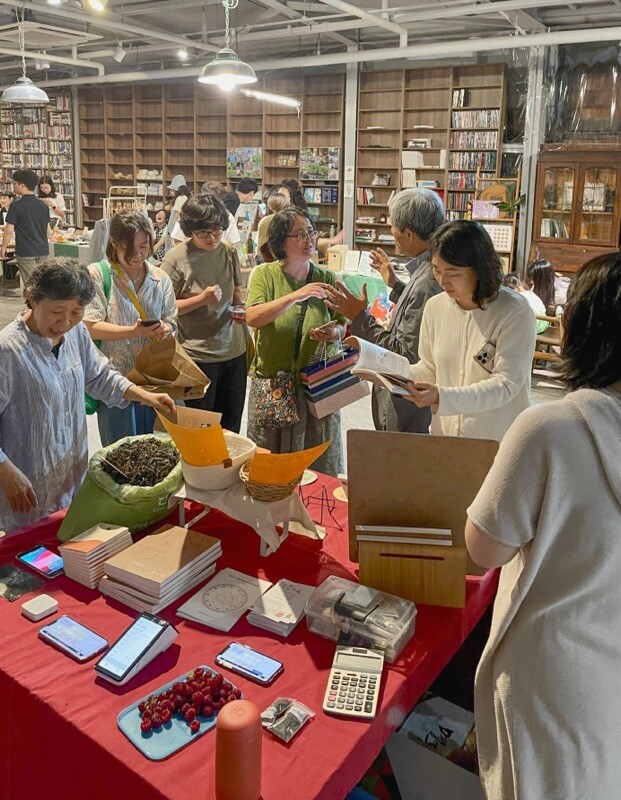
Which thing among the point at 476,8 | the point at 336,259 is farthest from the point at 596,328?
Answer: the point at 476,8

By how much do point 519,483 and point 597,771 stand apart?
0.52 meters

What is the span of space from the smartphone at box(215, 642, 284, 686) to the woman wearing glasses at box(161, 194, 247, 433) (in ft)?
6.55

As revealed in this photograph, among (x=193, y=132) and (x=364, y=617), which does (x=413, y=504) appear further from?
(x=193, y=132)

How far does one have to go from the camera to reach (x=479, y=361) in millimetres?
2285

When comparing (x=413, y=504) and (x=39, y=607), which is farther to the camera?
(x=413, y=504)

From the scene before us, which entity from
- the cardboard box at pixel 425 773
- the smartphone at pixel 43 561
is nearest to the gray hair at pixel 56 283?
the smartphone at pixel 43 561

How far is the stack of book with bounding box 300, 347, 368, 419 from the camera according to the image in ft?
8.35

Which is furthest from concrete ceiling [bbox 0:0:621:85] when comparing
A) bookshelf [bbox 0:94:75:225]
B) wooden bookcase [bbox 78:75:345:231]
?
bookshelf [bbox 0:94:75:225]

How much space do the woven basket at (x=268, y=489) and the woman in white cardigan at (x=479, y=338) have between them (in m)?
0.53

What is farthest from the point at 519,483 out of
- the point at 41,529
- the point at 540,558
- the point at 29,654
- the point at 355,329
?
the point at 355,329

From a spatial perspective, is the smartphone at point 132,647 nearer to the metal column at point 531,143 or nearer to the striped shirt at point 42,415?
the striped shirt at point 42,415

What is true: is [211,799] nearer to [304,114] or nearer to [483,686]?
[483,686]

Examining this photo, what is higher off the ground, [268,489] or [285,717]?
[268,489]

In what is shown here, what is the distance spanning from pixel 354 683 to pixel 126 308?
2074mm
